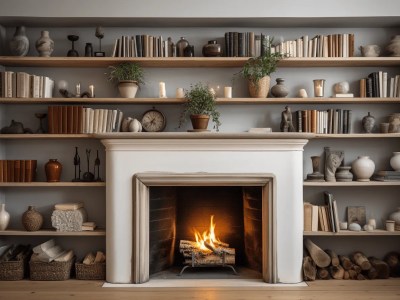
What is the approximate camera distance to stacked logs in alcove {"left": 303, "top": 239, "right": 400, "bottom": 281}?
403cm

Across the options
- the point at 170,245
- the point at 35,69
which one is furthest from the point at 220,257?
the point at 35,69

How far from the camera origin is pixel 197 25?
436 centimetres

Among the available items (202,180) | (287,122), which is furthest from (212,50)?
(202,180)

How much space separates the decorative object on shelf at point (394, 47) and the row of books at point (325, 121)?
0.67m

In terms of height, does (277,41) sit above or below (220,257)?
above

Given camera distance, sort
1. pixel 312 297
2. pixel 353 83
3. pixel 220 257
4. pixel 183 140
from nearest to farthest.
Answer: pixel 312 297 → pixel 183 140 → pixel 220 257 → pixel 353 83

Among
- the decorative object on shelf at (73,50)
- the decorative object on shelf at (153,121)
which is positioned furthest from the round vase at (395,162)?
the decorative object on shelf at (73,50)

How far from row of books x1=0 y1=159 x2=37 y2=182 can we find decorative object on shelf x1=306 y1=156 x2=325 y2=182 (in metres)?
2.61

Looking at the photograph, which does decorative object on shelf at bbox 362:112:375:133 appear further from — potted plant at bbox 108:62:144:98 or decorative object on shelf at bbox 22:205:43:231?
decorative object on shelf at bbox 22:205:43:231

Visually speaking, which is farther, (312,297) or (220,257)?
(220,257)

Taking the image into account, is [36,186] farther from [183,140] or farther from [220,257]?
[220,257]

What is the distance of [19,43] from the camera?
4.15 meters

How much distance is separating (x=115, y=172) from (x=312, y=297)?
1.94 metres

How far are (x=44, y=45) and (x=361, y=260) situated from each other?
3.52m
